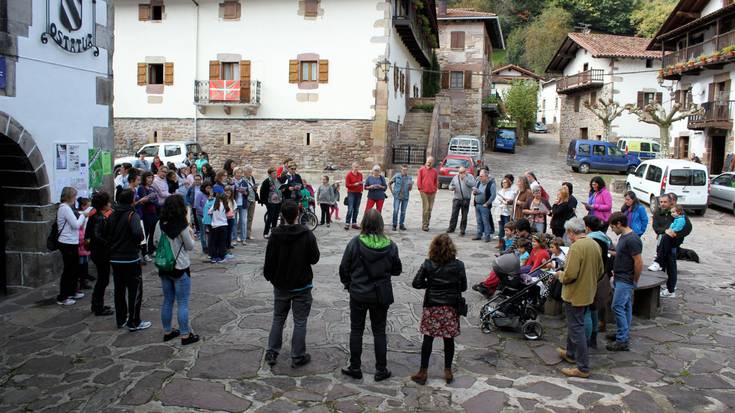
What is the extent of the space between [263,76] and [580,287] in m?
21.6

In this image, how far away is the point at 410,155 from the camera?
27.9 metres

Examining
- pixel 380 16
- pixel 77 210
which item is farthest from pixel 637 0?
pixel 77 210

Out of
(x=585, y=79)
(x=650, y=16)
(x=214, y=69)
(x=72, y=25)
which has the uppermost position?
(x=650, y=16)

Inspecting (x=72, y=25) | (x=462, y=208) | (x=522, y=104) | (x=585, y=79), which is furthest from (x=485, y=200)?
(x=522, y=104)

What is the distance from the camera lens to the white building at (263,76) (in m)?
24.9

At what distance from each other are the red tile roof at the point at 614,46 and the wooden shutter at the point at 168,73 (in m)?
25.4

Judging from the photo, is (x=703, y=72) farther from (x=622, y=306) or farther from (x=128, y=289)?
(x=128, y=289)

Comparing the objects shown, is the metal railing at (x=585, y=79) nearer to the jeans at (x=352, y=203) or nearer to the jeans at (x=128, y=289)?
the jeans at (x=352, y=203)

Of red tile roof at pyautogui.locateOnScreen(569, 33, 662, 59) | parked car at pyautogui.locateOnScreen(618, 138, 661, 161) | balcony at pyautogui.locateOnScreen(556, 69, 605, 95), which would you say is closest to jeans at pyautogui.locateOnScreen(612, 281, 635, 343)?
parked car at pyautogui.locateOnScreen(618, 138, 661, 161)

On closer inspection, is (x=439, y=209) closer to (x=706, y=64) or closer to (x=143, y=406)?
(x=143, y=406)

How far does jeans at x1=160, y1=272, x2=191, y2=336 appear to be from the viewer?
6.34 meters

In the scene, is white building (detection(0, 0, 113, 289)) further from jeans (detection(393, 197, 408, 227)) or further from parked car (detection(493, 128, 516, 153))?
parked car (detection(493, 128, 516, 153))

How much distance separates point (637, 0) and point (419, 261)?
5940 centimetres

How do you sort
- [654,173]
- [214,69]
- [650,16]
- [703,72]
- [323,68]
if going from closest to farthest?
[654,173], [323,68], [214,69], [703,72], [650,16]
